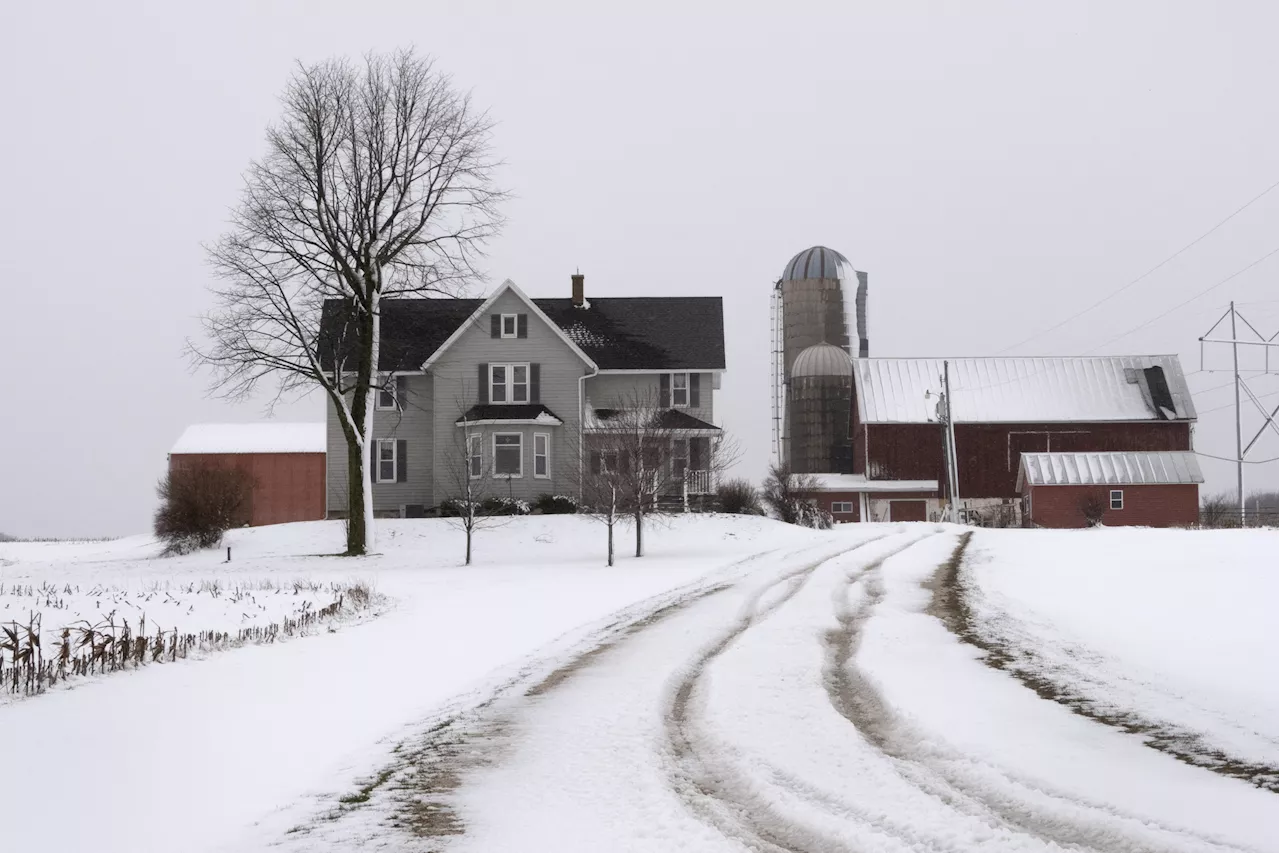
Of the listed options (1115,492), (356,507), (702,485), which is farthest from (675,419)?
(1115,492)

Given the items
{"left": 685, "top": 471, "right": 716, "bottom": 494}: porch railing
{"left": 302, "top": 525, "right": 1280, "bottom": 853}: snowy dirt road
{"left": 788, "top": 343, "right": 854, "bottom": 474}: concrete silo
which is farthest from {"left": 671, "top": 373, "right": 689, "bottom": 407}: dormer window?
{"left": 302, "top": 525, "right": 1280, "bottom": 853}: snowy dirt road

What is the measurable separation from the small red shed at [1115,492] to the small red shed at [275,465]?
36.6m

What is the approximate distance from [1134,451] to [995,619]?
48.4m

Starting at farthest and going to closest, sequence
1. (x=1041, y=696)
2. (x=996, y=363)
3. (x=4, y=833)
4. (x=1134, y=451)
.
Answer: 1. (x=996, y=363)
2. (x=1134, y=451)
3. (x=1041, y=696)
4. (x=4, y=833)

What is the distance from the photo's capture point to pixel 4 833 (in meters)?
6.15

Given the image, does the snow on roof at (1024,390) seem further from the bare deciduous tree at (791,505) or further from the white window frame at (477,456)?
the white window frame at (477,456)

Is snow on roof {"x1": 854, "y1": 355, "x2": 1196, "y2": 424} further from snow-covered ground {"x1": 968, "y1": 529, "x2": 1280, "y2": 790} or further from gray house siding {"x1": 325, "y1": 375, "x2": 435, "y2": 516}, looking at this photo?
snow-covered ground {"x1": 968, "y1": 529, "x2": 1280, "y2": 790}

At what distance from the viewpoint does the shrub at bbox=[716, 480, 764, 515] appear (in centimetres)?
4144

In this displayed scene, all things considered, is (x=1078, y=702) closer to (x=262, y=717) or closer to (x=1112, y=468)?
(x=262, y=717)

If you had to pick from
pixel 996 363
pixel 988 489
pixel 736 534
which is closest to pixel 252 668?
pixel 736 534

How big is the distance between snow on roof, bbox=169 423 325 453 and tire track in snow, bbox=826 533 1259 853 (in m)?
56.6

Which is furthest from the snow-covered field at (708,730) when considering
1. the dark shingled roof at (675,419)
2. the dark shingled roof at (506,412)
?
the dark shingled roof at (506,412)

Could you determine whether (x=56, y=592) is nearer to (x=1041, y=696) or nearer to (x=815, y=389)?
(x=1041, y=696)

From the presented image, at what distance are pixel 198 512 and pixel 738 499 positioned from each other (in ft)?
63.4
